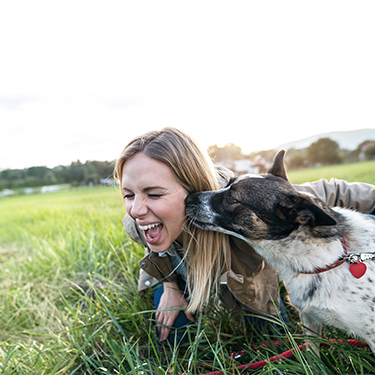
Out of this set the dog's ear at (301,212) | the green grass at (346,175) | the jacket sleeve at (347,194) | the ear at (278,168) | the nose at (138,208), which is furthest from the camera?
the green grass at (346,175)

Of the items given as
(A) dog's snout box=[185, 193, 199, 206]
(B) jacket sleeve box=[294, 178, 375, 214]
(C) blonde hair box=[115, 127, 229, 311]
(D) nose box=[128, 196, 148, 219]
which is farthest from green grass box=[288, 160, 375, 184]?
(D) nose box=[128, 196, 148, 219]

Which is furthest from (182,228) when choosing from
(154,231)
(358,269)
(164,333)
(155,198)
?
(358,269)

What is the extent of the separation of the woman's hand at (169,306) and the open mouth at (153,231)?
1.98ft

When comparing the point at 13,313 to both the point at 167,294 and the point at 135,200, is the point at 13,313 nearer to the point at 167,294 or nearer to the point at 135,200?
the point at 167,294

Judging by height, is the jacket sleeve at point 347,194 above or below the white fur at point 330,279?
above

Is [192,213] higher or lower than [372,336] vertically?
higher

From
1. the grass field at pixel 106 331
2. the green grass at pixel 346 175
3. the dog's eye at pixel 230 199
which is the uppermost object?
the dog's eye at pixel 230 199

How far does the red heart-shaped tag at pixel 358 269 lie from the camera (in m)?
1.76

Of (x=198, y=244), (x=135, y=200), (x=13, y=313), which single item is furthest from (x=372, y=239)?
(x=13, y=313)

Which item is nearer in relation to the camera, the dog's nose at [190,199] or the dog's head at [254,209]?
the dog's head at [254,209]

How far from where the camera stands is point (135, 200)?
208cm

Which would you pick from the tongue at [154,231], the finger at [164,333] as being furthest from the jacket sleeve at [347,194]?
the finger at [164,333]

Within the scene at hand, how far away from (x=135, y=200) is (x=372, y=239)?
66.7 inches

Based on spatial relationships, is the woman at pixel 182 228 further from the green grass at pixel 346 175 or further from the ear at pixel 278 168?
the green grass at pixel 346 175
